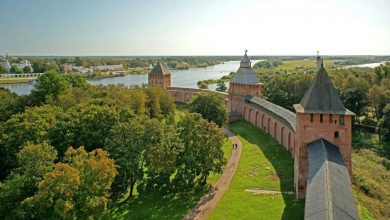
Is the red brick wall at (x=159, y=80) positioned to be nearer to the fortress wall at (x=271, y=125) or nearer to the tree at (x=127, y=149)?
the fortress wall at (x=271, y=125)

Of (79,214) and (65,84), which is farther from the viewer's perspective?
(65,84)

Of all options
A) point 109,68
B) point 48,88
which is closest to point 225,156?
point 48,88

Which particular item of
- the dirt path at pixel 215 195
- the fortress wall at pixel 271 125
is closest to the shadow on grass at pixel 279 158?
the fortress wall at pixel 271 125

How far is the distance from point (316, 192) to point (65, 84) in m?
44.9

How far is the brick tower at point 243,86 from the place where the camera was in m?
54.4

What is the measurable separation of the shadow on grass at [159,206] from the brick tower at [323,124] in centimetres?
779

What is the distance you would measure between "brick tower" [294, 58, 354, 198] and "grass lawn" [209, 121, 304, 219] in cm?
195

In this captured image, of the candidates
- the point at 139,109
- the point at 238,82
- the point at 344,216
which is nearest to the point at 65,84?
the point at 139,109

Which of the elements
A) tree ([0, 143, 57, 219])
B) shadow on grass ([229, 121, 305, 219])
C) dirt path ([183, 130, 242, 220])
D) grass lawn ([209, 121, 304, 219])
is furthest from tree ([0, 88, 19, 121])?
shadow on grass ([229, 121, 305, 219])

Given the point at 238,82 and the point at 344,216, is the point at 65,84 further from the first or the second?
the point at 344,216

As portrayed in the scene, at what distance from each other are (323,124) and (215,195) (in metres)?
9.53

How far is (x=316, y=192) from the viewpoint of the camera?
1803 centimetres

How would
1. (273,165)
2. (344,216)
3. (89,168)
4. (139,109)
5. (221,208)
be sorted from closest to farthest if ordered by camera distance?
(344,216)
(89,168)
(221,208)
(273,165)
(139,109)

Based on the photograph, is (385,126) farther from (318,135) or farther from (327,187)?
(327,187)
